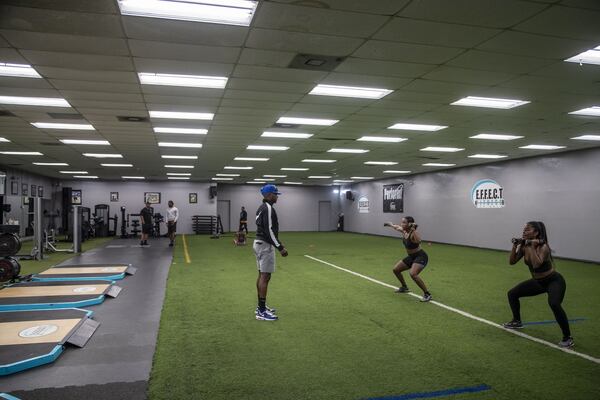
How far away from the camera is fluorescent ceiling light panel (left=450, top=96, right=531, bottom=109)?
680cm

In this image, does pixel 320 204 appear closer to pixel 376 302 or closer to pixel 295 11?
pixel 376 302

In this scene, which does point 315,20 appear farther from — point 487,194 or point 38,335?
point 487,194

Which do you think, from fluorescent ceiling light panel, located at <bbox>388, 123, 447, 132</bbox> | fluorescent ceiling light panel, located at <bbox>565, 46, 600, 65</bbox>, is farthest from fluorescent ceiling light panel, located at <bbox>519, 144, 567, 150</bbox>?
fluorescent ceiling light panel, located at <bbox>565, 46, 600, 65</bbox>

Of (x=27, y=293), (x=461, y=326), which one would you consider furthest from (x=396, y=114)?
(x=27, y=293)

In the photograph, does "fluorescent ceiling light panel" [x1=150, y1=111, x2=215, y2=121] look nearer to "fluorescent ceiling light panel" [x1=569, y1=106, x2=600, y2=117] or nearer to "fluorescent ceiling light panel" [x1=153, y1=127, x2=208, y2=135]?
"fluorescent ceiling light panel" [x1=153, y1=127, x2=208, y2=135]

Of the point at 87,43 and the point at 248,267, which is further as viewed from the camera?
the point at 248,267

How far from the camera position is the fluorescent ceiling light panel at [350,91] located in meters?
6.12

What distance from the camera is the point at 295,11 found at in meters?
3.63

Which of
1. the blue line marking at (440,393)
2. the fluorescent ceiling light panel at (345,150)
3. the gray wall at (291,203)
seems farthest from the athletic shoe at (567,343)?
the gray wall at (291,203)

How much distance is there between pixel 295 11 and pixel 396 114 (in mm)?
4527

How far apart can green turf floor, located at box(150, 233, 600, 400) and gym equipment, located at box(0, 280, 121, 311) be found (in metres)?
1.07

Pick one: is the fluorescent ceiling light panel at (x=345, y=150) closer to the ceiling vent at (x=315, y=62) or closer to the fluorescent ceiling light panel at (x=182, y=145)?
the fluorescent ceiling light panel at (x=182, y=145)

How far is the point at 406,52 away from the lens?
466 cm

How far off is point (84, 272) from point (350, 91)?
22.3 feet
